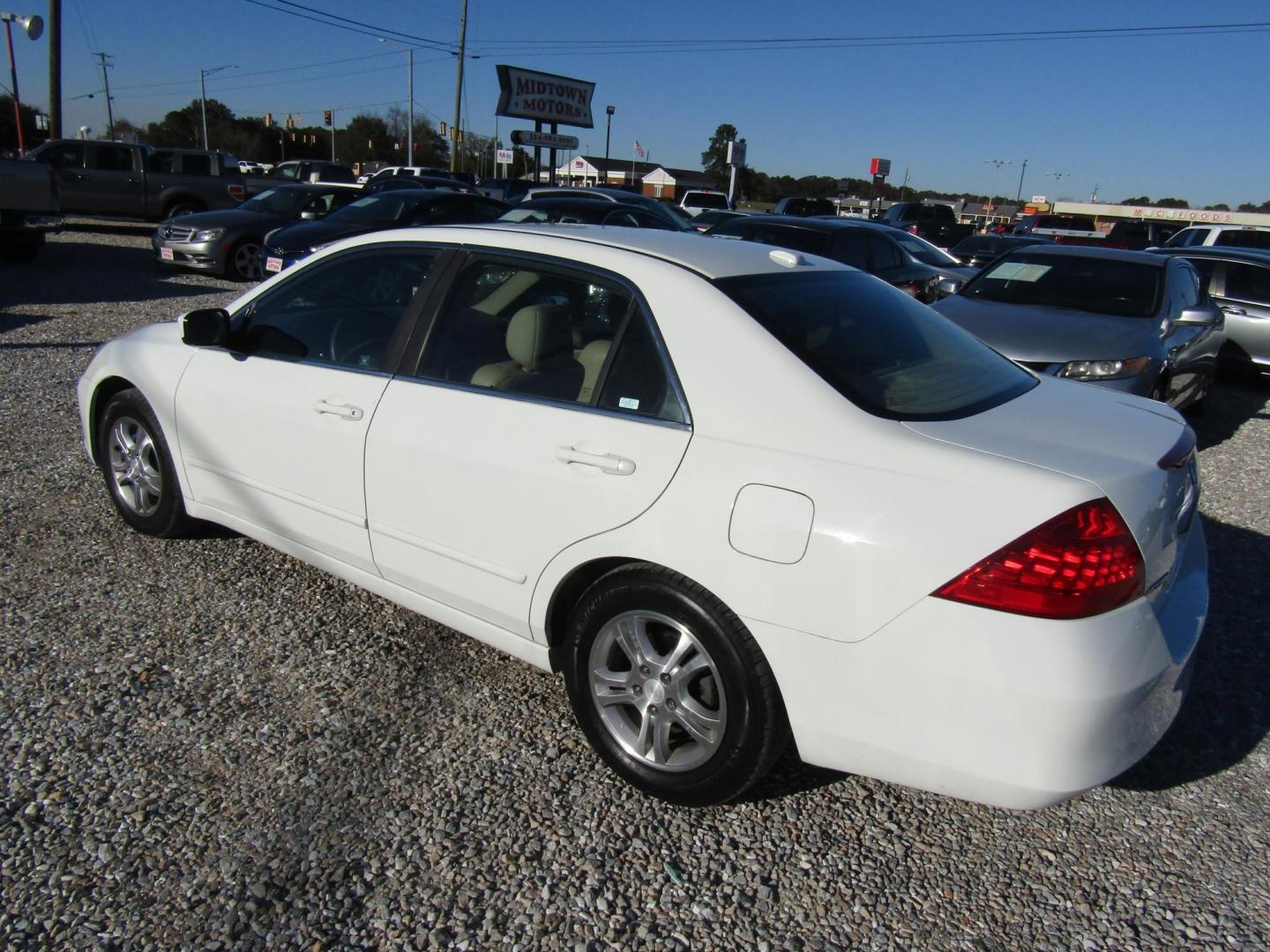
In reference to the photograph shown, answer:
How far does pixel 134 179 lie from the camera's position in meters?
19.3

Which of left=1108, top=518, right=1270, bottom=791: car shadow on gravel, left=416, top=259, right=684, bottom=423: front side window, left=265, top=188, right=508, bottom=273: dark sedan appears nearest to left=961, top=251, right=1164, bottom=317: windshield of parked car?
left=1108, top=518, right=1270, bottom=791: car shadow on gravel

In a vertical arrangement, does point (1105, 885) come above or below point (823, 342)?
below

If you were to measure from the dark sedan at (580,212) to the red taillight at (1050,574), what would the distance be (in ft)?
31.2

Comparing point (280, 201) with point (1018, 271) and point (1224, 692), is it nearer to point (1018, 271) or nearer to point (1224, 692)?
point (1018, 271)

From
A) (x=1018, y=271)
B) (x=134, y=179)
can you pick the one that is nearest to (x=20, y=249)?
(x=134, y=179)

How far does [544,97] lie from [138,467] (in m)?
34.9

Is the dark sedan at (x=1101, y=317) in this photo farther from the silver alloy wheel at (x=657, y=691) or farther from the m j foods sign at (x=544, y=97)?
the m j foods sign at (x=544, y=97)

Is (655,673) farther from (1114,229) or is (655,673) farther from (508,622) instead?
(1114,229)

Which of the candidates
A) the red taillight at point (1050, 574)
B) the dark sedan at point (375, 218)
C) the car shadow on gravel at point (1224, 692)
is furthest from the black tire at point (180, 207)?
the red taillight at point (1050, 574)

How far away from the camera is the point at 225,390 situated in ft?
11.8

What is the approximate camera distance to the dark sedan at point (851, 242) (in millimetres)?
9484

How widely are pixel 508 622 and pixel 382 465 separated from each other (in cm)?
69

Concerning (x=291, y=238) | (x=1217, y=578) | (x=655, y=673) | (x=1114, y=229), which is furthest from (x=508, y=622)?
(x=1114, y=229)

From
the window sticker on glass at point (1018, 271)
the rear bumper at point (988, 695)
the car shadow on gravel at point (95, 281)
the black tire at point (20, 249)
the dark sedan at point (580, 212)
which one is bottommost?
the car shadow on gravel at point (95, 281)
